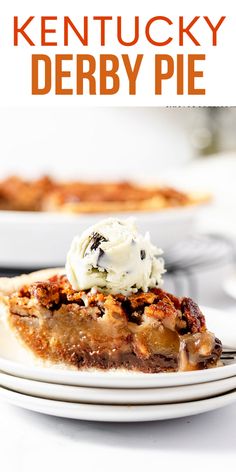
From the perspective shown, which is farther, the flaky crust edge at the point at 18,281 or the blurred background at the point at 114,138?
the blurred background at the point at 114,138

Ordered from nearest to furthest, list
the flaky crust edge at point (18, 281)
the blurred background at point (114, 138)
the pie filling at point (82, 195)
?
the flaky crust edge at point (18, 281) < the pie filling at point (82, 195) < the blurred background at point (114, 138)

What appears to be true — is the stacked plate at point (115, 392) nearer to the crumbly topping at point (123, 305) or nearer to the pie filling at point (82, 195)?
the crumbly topping at point (123, 305)

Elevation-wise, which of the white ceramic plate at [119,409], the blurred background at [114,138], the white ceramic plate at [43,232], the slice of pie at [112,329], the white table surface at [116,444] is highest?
the blurred background at [114,138]

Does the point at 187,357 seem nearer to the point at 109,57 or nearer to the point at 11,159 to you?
the point at 109,57

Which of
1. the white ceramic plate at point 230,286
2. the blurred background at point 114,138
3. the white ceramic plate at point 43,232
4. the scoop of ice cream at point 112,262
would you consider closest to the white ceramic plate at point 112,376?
the scoop of ice cream at point 112,262

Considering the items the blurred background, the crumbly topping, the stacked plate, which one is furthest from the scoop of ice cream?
the blurred background

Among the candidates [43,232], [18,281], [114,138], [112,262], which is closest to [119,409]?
[112,262]
